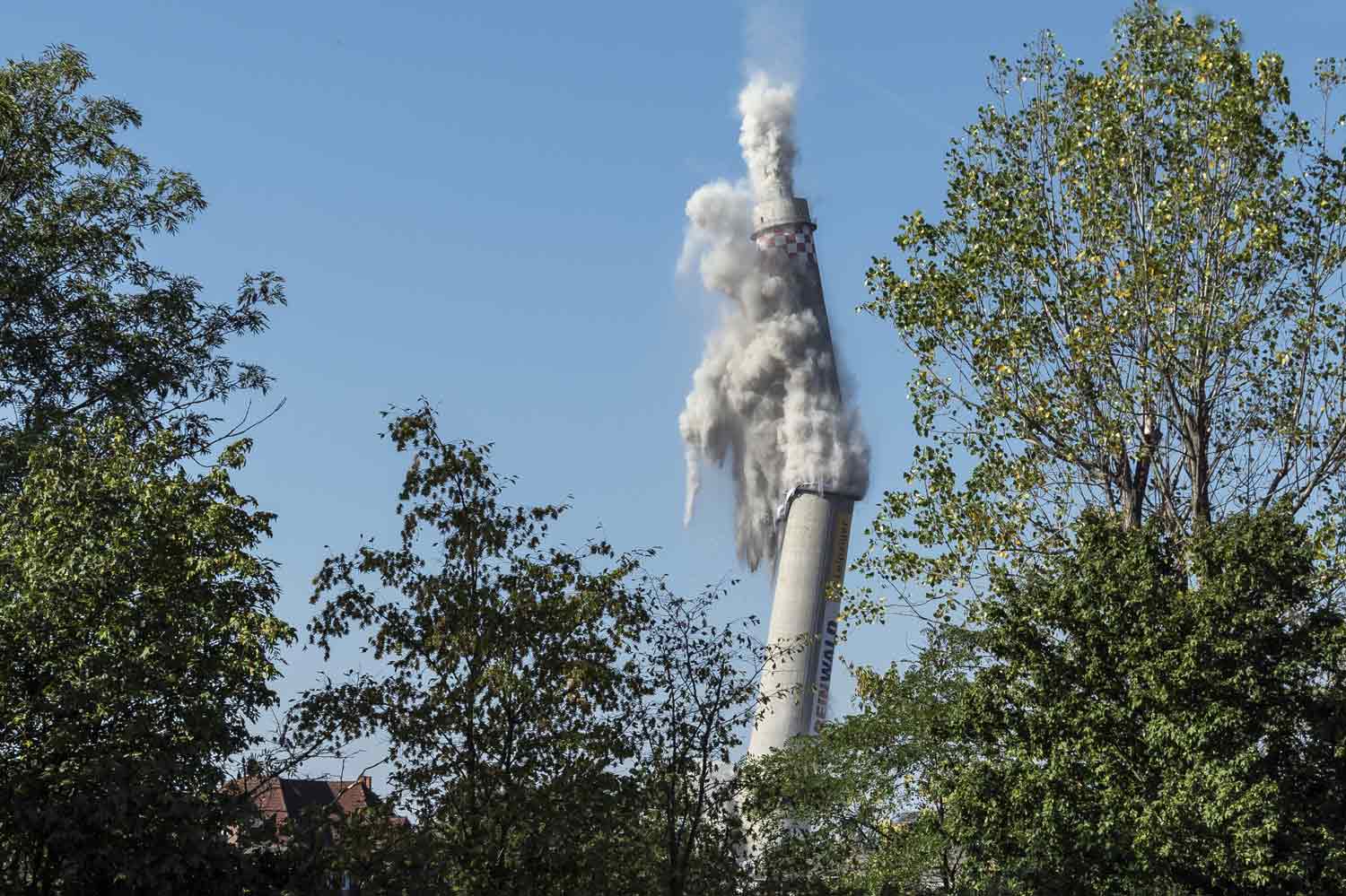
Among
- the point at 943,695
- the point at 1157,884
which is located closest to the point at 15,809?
the point at 1157,884

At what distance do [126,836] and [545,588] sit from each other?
14.7ft

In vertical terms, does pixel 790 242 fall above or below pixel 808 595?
above

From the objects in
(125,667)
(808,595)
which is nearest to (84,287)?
(125,667)

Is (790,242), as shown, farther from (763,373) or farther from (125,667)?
(125,667)

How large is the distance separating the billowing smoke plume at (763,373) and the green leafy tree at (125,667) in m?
38.4

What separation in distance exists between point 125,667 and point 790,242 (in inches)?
1747

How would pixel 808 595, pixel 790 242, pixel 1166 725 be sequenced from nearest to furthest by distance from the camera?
pixel 1166 725 → pixel 808 595 → pixel 790 242

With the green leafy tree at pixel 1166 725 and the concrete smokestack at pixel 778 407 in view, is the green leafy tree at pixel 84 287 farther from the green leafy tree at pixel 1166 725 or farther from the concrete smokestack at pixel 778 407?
the concrete smokestack at pixel 778 407

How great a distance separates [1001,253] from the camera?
20.7 meters

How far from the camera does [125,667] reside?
14.6 meters

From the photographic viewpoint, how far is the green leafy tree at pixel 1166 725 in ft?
56.0

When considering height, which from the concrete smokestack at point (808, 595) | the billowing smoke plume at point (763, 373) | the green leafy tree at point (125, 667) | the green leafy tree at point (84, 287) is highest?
the billowing smoke plume at point (763, 373)

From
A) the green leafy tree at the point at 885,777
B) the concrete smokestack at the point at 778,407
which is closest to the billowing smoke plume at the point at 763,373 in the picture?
the concrete smokestack at the point at 778,407

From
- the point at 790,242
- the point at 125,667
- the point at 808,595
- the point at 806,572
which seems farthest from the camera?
the point at 790,242
